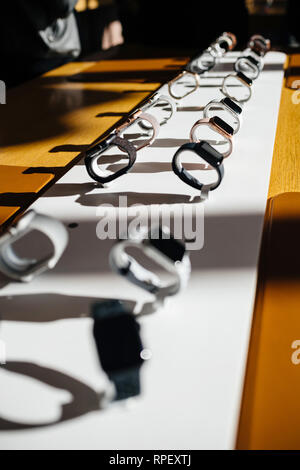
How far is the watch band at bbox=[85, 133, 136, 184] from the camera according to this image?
758 millimetres

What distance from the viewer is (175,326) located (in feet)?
1.66

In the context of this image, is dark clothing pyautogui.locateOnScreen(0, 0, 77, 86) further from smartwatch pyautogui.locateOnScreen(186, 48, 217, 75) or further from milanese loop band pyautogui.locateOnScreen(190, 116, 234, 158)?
milanese loop band pyautogui.locateOnScreen(190, 116, 234, 158)

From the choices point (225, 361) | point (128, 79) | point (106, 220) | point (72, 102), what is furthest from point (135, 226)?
point (128, 79)

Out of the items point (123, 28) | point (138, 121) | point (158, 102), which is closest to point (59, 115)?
point (158, 102)

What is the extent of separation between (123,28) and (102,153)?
7.85ft

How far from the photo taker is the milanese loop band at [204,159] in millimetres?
695

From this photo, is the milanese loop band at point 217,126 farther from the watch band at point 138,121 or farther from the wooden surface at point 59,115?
the wooden surface at point 59,115


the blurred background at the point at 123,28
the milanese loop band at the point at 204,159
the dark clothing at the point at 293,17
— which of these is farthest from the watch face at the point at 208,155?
the dark clothing at the point at 293,17

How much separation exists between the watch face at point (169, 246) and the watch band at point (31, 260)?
0.45 ft

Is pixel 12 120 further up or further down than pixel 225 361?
further up

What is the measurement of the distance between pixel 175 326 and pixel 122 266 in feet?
0.27

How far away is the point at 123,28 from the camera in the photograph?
2924 millimetres

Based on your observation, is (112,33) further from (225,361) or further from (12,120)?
(225,361)

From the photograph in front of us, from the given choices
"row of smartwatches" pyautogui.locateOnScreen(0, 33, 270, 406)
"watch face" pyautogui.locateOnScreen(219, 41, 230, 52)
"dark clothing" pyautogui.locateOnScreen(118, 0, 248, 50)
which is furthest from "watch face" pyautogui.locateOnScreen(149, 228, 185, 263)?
"dark clothing" pyautogui.locateOnScreen(118, 0, 248, 50)
